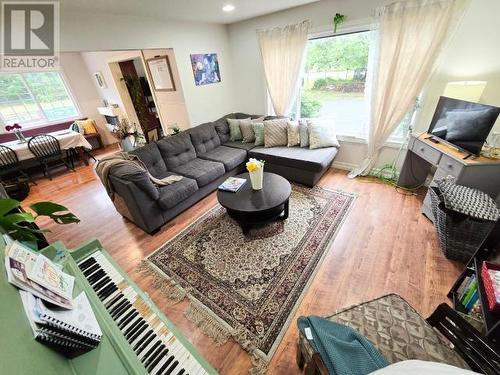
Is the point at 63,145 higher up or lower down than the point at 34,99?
lower down

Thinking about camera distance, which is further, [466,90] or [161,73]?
[161,73]

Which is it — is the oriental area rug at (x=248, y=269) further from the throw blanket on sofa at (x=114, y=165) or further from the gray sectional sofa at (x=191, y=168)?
the throw blanket on sofa at (x=114, y=165)

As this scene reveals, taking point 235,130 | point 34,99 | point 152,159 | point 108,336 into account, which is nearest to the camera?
point 108,336

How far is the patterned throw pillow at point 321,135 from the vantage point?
121 inches

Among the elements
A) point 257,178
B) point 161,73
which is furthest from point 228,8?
point 257,178

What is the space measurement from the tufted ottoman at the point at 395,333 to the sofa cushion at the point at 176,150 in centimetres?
262

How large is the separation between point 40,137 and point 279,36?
4521 millimetres

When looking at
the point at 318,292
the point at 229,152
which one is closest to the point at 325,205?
the point at 318,292

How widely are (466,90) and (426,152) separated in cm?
64

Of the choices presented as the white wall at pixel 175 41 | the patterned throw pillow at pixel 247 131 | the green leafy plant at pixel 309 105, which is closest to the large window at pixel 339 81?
A: the green leafy plant at pixel 309 105

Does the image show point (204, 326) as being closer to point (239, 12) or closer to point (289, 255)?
point (289, 255)

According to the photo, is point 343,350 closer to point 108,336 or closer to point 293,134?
point 108,336

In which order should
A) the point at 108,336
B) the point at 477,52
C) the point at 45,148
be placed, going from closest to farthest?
the point at 108,336, the point at 477,52, the point at 45,148

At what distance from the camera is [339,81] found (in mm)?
3127
